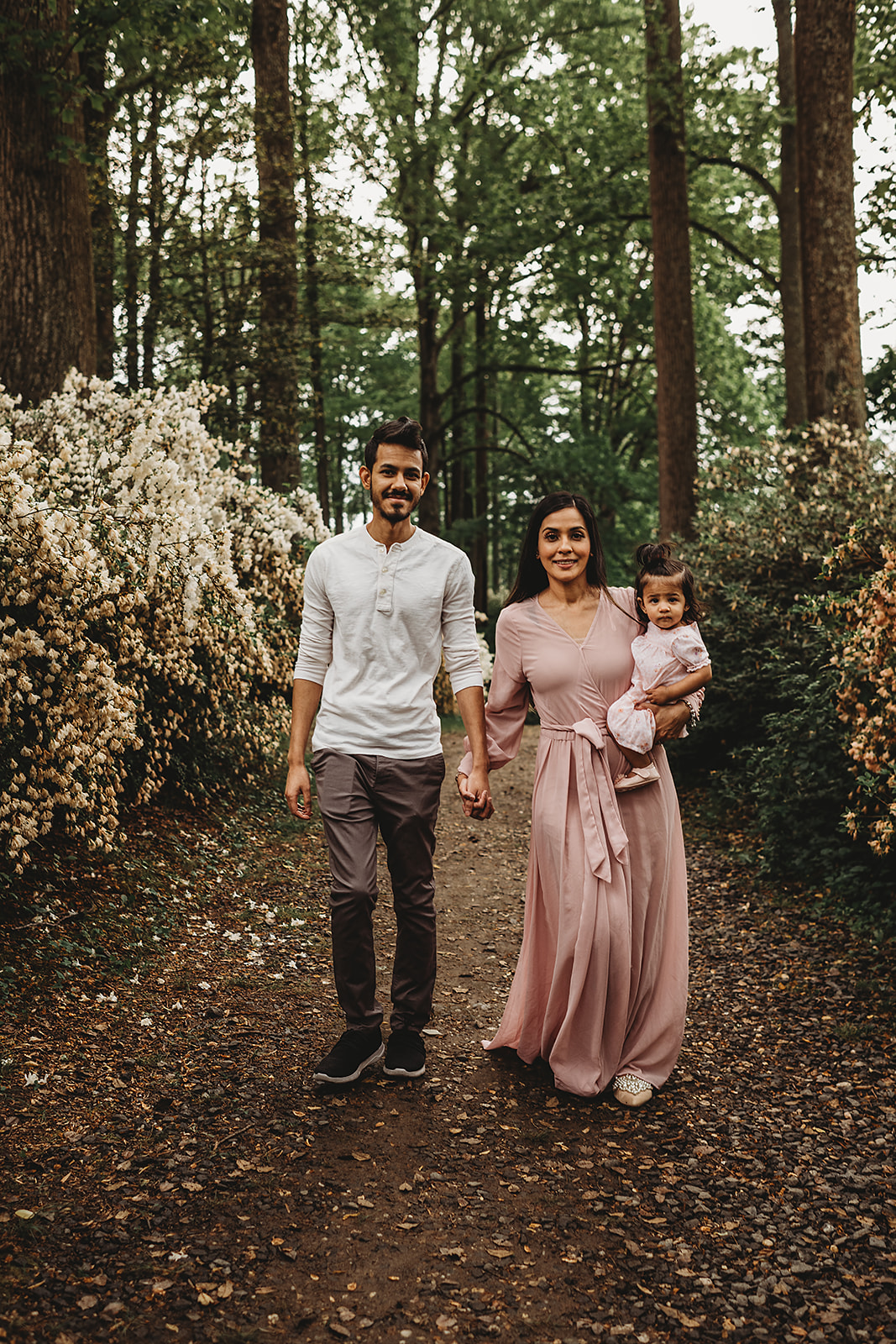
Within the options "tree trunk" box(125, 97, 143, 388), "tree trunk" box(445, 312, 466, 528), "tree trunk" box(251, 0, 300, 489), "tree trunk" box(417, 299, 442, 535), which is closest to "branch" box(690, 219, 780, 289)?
"tree trunk" box(445, 312, 466, 528)

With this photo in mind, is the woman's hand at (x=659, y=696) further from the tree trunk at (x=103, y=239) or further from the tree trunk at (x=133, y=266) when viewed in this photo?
the tree trunk at (x=133, y=266)

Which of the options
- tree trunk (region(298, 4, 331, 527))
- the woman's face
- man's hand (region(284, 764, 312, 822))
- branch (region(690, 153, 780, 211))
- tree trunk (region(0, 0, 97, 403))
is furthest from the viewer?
branch (region(690, 153, 780, 211))

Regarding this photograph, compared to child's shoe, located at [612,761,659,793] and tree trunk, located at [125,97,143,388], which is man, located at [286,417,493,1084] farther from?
tree trunk, located at [125,97,143,388]

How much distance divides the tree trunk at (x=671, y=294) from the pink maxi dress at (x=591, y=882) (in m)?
8.65

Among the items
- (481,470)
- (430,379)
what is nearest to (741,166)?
(430,379)

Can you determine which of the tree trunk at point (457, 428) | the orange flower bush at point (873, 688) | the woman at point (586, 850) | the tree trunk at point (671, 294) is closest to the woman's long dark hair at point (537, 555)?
the woman at point (586, 850)

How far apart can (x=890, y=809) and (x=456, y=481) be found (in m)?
23.3

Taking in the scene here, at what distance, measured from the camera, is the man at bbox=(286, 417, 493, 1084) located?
11.9 ft

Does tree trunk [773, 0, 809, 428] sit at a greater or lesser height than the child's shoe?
greater

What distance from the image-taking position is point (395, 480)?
3.69 m

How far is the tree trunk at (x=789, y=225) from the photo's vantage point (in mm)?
14805

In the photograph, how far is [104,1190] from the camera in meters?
2.92

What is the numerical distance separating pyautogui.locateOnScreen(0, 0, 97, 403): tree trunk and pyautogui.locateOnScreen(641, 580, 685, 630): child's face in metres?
5.26

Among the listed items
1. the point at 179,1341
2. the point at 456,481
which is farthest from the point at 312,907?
the point at 456,481
